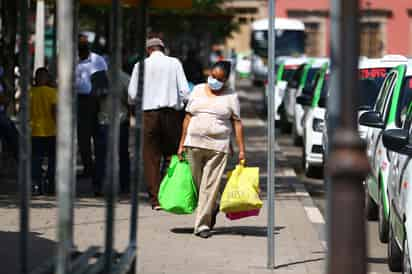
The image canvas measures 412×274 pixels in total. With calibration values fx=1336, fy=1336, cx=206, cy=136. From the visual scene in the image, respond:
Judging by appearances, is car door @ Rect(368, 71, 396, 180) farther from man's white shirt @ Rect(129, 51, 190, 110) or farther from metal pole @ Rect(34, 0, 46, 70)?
metal pole @ Rect(34, 0, 46, 70)

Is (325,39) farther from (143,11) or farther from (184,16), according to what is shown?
(143,11)

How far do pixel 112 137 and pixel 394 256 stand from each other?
14.1 ft

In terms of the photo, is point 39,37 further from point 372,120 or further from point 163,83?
point 372,120

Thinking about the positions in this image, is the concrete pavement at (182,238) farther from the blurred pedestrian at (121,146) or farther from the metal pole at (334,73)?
the metal pole at (334,73)

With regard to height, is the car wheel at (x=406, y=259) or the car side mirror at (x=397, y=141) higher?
the car side mirror at (x=397, y=141)

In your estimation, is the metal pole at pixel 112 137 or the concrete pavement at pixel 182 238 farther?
the concrete pavement at pixel 182 238

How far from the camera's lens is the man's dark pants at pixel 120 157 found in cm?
1571

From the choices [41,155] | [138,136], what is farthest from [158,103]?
[138,136]

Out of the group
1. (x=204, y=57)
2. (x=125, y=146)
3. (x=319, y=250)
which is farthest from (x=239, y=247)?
(x=204, y=57)

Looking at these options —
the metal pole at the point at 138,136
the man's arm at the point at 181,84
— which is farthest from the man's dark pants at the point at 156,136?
the metal pole at the point at 138,136

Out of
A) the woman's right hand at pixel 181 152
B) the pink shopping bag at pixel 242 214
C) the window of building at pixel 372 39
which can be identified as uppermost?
the window of building at pixel 372 39

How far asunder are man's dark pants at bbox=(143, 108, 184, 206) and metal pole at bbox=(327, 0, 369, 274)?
9112 mm

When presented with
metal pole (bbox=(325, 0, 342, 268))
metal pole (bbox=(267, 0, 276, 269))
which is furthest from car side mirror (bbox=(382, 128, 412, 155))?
metal pole (bbox=(325, 0, 342, 268))

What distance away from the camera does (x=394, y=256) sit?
36.2 ft
